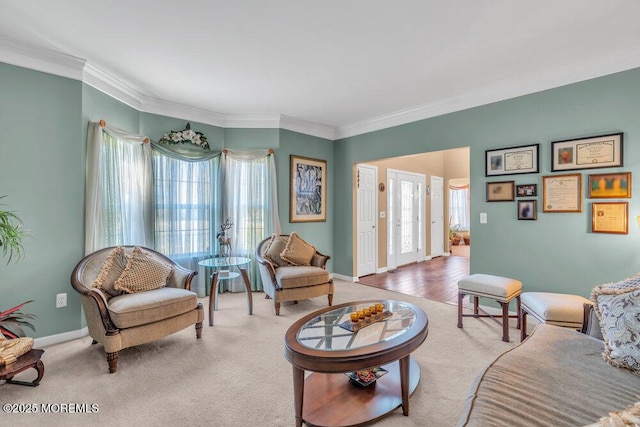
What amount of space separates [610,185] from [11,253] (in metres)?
5.40

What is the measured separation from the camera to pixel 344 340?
1871 mm

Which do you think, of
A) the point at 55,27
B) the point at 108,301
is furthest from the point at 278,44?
the point at 108,301

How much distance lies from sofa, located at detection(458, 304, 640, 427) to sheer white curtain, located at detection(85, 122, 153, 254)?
346 centimetres

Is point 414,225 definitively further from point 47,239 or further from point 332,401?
point 47,239

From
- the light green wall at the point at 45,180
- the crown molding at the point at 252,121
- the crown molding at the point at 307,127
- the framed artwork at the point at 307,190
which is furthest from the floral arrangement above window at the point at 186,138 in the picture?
the framed artwork at the point at 307,190

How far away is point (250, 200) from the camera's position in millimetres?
4578

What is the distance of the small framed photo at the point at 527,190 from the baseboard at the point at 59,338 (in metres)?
4.84

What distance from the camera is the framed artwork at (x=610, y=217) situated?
2766 mm

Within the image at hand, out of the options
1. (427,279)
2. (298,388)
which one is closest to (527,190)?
(427,279)

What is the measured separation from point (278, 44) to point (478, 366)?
319 cm

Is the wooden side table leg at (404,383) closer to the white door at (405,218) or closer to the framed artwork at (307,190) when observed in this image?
the framed artwork at (307,190)

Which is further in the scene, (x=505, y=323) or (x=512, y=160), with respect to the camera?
(x=512, y=160)

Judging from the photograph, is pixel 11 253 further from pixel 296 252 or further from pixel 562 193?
pixel 562 193

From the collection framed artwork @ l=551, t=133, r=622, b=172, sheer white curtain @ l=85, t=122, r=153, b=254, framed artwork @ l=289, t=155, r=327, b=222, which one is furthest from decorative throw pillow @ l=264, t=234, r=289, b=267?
framed artwork @ l=551, t=133, r=622, b=172
